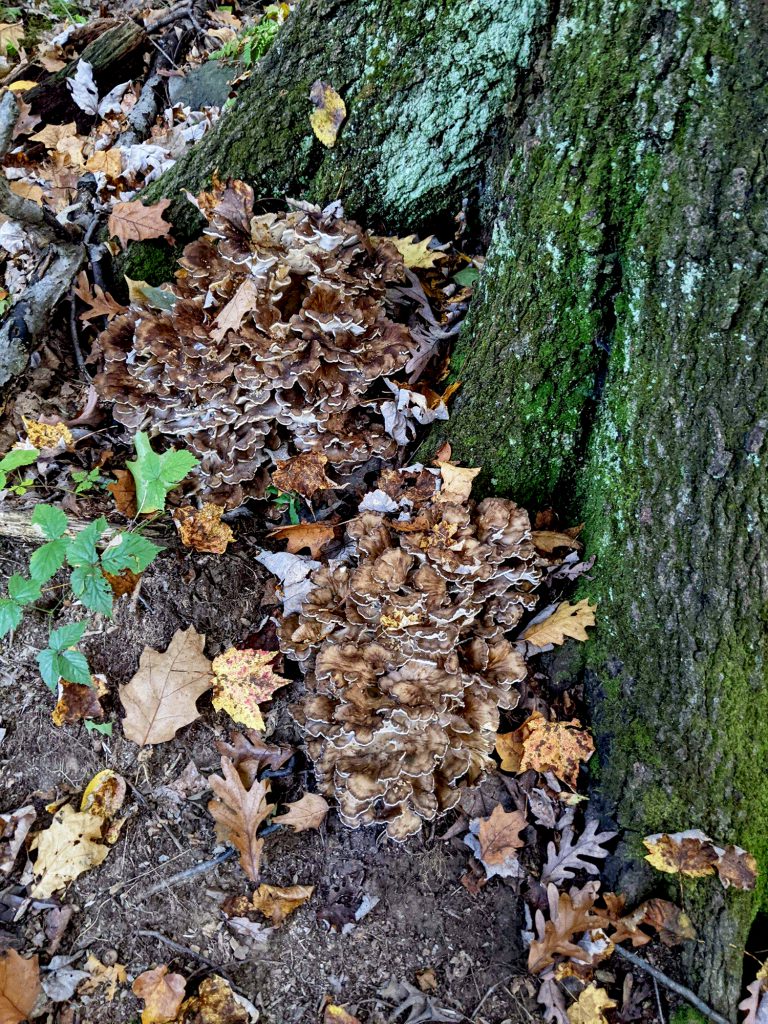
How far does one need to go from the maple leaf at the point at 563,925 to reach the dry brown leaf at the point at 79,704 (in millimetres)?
2752

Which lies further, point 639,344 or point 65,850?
point 65,850

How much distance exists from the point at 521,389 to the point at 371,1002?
11.0 ft

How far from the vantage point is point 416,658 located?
331cm

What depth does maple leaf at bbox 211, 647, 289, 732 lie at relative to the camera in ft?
12.7

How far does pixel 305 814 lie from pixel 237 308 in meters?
2.86

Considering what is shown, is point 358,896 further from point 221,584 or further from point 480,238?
point 480,238

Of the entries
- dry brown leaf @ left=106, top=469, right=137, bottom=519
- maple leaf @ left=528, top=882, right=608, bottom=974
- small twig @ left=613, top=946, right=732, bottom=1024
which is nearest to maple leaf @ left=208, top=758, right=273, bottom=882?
maple leaf @ left=528, top=882, right=608, bottom=974

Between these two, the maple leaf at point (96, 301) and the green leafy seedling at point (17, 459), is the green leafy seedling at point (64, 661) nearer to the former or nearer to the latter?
the green leafy seedling at point (17, 459)

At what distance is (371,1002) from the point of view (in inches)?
131

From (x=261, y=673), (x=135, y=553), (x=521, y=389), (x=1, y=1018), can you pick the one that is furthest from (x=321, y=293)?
(x=1, y=1018)

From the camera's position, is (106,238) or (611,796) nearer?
(611,796)

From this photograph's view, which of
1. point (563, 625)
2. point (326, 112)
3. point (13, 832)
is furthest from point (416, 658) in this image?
point (326, 112)

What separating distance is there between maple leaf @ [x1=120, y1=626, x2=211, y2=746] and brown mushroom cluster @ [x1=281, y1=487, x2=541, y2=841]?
77 centimetres

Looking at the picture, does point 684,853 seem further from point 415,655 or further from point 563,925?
point 415,655
